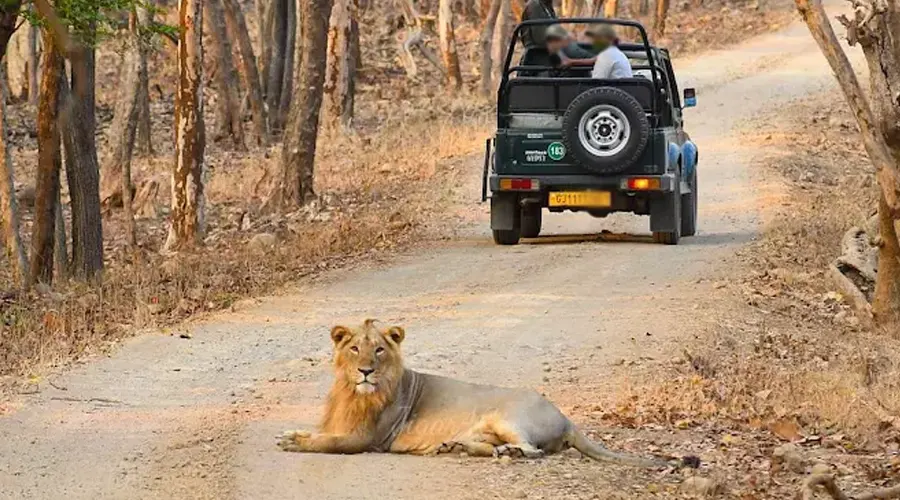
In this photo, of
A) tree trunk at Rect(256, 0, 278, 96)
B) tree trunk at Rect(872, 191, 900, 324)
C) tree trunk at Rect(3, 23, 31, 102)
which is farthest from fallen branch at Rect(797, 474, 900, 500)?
tree trunk at Rect(3, 23, 31, 102)

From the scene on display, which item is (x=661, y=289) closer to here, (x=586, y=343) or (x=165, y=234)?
(x=586, y=343)

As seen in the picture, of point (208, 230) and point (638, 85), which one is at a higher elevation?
point (638, 85)

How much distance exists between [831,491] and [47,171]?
13.9 meters

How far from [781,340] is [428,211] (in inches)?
339

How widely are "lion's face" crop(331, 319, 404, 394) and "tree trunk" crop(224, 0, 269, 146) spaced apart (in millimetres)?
25509

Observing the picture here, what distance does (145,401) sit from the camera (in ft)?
34.0

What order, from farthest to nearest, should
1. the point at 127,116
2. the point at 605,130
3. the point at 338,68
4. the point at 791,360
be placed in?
the point at 338,68, the point at 127,116, the point at 605,130, the point at 791,360

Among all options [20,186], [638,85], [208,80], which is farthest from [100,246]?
[208,80]

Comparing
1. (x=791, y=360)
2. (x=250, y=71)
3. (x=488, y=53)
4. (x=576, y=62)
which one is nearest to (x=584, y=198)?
(x=576, y=62)

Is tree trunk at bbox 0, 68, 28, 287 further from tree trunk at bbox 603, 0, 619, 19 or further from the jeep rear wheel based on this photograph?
tree trunk at bbox 603, 0, 619, 19

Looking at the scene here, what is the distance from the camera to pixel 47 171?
64.6 ft

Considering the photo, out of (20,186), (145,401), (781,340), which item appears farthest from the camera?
(20,186)

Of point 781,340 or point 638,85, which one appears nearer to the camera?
point 781,340

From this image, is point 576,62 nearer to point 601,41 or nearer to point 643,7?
point 601,41
